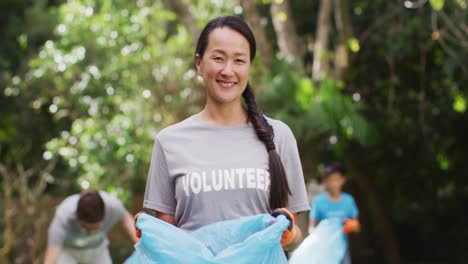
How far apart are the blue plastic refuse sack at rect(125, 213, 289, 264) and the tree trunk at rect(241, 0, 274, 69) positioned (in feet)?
31.4

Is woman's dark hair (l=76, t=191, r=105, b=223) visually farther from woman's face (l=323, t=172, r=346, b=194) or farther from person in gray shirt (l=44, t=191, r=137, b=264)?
woman's face (l=323, t=172, r=346, b=194)

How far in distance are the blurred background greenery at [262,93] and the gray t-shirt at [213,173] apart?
21.8 feet

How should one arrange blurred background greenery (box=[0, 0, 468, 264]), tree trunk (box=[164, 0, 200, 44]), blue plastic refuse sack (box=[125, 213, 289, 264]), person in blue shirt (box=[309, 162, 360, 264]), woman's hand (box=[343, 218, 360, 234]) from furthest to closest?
blurred background greenery (box=[0, 0, 468, 264]) < tree trunk (box=[164, 0, 200, 44]) < person in blue shirt (box=[309, 162, 360, 264]) < woman's hand (box=[343, 218, 360, 234]) < blue plastic refuse sack (box=[125, 213, 289, 264])

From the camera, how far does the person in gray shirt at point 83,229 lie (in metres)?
7.32

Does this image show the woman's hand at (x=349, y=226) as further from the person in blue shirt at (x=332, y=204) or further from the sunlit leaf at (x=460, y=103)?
the sunlit leaf at (x=460, y=103)

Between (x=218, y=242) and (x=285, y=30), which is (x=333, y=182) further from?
(x=218, y=242)

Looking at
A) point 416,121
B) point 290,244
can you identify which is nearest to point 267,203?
point 290,244

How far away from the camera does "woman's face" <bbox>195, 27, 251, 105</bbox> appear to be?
10.8 ft

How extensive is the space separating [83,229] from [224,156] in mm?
4760

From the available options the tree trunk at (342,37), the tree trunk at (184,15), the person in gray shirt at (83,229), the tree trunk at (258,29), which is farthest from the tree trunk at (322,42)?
the person in gray shirt at (83,229)

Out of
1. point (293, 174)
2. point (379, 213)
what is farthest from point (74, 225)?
point (379, 213)

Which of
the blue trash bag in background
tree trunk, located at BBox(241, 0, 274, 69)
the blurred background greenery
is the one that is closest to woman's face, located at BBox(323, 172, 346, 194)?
the blue trash bag in background

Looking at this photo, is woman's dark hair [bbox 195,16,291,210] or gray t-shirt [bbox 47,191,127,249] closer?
woman's dark hair [bbox 195,16,291,210]

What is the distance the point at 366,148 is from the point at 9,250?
22.0 ft
